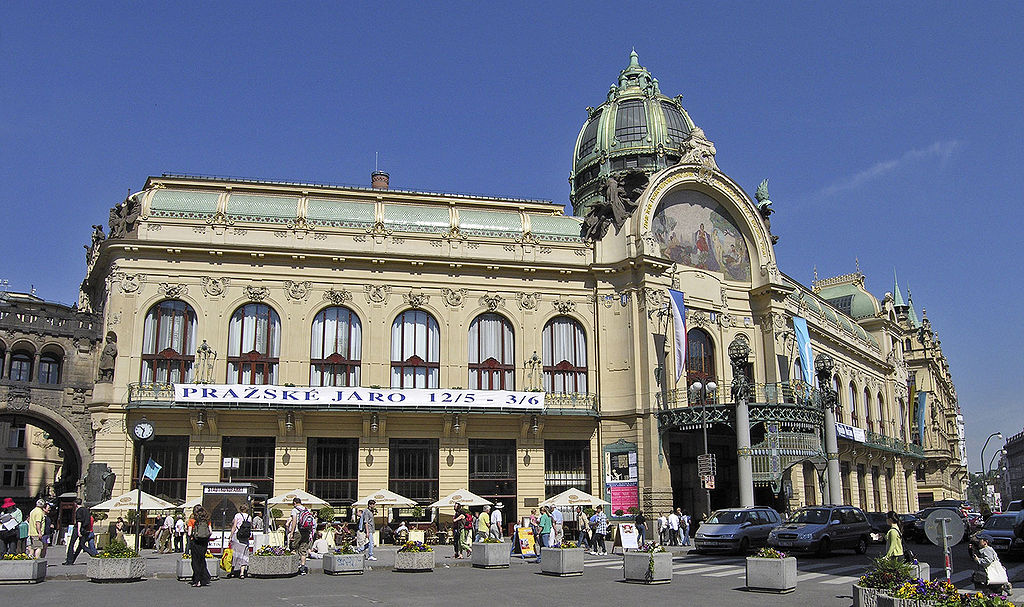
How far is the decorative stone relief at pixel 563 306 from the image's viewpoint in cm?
4659

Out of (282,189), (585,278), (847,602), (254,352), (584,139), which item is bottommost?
(847,602)

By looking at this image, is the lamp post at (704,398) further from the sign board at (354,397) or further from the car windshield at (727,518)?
the sign board at (354,397)

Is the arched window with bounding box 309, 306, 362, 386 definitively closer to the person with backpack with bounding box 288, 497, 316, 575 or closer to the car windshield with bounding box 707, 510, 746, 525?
the person with backpack with bounding box 288, 497, 316, 575

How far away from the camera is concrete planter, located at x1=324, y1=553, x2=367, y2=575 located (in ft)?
80.2

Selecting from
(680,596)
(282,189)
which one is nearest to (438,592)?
(680,596)

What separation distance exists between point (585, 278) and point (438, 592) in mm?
28951

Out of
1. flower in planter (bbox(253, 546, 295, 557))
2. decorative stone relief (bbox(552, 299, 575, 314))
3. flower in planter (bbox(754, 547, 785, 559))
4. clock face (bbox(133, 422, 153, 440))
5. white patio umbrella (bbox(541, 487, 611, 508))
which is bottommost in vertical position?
flower in planter (bbox(253, 546, 295, 557))

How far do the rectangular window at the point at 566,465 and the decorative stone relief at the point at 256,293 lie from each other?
15.8 meters

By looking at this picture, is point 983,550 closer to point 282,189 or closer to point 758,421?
point 758,421

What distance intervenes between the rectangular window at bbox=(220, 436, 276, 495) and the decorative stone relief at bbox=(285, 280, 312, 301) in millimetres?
6897

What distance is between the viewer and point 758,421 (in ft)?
142

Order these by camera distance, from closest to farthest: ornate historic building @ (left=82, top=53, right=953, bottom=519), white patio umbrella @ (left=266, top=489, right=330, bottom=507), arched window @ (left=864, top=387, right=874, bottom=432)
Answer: white patio umbrella @ (left=266, top=489, right=330, bottom=507)
ornate historic building @ (left=82, top=53, right=953, bottom=519)
arched window @ (left=864, top=387, right=874, bottom=432)

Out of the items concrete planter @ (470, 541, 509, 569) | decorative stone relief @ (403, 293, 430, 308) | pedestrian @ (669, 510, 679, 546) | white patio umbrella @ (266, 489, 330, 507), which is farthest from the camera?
decorative stone relief @ (403, 293, 430, 308)

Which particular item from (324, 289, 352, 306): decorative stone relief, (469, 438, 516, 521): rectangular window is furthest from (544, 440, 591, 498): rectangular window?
(324, 289, 352, 306): decorative stone relief
